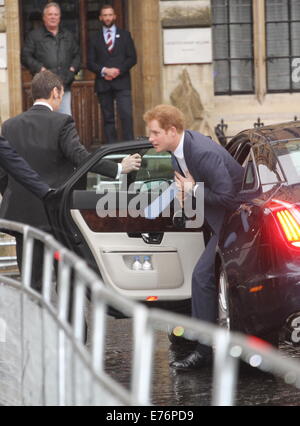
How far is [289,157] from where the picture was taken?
7340mm

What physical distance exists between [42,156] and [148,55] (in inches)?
408

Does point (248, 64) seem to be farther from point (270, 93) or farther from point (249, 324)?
point (249, 324)

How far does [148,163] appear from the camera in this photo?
8.84m

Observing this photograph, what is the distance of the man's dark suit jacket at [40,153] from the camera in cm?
782

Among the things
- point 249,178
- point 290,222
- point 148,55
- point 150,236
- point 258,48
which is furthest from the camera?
point 258,48

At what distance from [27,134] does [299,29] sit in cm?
1185

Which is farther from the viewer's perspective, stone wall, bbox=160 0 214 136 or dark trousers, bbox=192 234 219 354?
stone wall, bbox=160 0 214 136

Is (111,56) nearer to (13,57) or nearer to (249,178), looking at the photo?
(13,57)

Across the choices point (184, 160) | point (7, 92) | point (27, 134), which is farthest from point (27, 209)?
point (7, 92)

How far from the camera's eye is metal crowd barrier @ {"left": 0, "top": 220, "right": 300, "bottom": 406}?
9.47 ft

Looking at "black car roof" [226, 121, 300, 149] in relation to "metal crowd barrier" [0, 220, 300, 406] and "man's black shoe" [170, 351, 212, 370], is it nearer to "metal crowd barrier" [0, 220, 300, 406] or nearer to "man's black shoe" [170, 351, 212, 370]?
"man's black shoe" [170, 351, 212, 370]

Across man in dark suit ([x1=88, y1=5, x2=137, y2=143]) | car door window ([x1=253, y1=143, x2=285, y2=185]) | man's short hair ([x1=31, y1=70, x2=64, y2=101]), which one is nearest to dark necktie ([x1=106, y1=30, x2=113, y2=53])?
man in dark suit ([x1=88, y1=5, x2=137, y2=143])

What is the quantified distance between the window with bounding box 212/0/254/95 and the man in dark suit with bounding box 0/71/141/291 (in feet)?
36.7

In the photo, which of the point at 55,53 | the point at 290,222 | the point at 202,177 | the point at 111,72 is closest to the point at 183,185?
the point at 202,177
